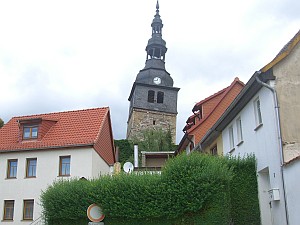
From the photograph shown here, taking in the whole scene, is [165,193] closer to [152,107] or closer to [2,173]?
[2,173]

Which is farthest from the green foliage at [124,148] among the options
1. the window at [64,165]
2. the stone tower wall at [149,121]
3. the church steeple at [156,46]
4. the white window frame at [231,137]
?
the white window frame at [231,137]

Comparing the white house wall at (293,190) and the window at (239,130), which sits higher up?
the window at (239,130)

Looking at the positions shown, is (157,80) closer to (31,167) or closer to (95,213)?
(31,167)

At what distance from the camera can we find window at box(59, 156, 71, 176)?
2684cm

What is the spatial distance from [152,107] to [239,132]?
46.9 meters

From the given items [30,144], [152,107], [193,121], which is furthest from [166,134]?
[30,144]

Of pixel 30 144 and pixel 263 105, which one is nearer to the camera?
pixel 263 105

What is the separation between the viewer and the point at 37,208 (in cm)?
2597

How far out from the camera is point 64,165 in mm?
27062

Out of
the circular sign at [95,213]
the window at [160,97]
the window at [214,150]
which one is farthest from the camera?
the window at [160,97]

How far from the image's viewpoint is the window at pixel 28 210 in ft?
85.9

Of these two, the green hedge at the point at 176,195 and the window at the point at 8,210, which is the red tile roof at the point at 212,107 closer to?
the green hedge at the point at 176,195

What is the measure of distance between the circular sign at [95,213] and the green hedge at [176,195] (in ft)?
0.69

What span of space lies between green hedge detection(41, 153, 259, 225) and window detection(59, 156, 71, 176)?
32.7 ft
